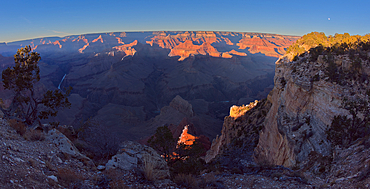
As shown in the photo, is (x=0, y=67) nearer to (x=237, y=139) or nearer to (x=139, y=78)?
(x=139, y=78)

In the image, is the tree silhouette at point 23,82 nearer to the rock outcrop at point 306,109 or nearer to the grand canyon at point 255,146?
the grand canyon at point 255,146

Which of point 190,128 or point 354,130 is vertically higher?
point 354,130

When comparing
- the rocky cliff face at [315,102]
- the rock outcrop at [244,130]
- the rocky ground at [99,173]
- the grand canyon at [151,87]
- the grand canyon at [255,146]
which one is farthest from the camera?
the grand canyon at [151,87]

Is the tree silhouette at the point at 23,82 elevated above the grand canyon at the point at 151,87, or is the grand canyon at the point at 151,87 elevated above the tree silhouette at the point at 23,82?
the tree silhouette at the point at 23,82

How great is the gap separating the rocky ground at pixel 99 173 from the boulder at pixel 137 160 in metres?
0.27

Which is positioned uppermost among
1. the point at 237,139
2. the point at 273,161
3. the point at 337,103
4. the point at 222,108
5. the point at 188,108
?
the point at 337,103

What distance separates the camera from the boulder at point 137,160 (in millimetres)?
8539

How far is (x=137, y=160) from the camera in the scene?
8953mm

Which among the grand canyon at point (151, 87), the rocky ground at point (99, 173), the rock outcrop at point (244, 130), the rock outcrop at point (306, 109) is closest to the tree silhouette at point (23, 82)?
the rocky ground at point (99, 173)

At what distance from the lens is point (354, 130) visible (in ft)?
36.0

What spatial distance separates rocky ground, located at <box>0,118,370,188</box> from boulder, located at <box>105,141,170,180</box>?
27 centimetres

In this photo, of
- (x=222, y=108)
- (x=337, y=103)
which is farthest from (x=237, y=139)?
(x=222, y=108)

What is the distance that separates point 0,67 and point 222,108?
489ft

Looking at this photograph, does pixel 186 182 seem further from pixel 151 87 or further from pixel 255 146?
pixel 151 87
